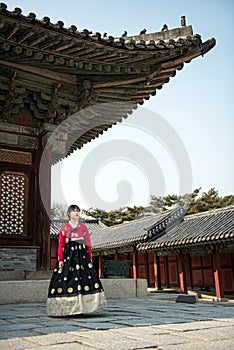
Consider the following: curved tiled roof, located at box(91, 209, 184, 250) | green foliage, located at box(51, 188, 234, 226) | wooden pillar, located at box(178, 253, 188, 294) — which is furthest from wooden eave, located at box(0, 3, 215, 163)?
green foliage, located at box(51, 188, 234, 226)

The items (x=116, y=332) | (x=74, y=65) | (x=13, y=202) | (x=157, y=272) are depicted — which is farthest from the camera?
(x=157, y=272)

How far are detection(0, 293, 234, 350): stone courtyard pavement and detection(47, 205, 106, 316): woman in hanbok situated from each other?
133 millimetres

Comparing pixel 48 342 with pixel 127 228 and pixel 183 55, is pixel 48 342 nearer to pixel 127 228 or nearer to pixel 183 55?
pixel 183 55

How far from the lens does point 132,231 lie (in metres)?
24.0

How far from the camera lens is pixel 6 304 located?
5.71m

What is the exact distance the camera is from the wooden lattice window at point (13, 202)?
6988mm

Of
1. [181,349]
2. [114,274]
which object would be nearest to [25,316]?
[181,349]

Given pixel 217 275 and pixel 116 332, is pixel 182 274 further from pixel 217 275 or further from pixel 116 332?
pixel 116 332

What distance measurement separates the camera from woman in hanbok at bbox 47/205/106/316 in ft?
14.4

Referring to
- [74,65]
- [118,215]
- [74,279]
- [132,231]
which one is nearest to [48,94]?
[74,65]

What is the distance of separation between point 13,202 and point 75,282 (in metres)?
3.15

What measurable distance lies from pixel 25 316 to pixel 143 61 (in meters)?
4.81

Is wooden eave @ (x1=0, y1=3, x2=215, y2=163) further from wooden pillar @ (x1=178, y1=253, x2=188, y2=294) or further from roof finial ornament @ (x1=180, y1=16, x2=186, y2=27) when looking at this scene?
wooden pillar @ (x1=178, y1=253, x2=188, y2=294)

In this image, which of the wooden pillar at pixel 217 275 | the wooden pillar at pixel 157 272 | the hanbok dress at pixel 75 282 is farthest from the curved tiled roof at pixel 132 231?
the hanbok dress at pixel 75 282
